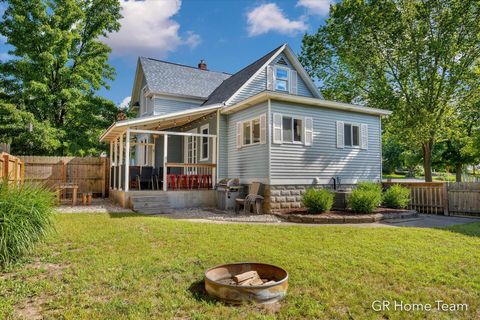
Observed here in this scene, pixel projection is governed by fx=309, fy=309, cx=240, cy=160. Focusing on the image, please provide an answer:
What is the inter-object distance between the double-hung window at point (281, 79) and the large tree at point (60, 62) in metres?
12.5

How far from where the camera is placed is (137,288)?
3666 mm

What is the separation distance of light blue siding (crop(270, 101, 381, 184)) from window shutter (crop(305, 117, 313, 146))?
16 centimetres

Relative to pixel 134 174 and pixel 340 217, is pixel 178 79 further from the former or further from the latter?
pixel 340 217

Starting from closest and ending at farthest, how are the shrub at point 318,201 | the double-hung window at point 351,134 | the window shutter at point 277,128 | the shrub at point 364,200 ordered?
the shrub at point 318,201
the shrub at point 364,200
the window shutter at point 277,128
the double-hung window at point 351,134

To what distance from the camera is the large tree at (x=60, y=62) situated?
18219mm

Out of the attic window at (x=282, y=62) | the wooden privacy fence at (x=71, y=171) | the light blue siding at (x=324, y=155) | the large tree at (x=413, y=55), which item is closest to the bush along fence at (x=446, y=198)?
the light blue siding at (x=324, y=155)

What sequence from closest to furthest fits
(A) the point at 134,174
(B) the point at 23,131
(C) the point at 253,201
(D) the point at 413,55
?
(C) the point at 253,201 < (A) the point at 134,174 < (B) the point at 23,131 < (D) the point at 413,55

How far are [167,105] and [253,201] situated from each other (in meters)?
8.84

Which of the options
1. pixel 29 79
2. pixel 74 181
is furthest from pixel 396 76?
pixel 29 79

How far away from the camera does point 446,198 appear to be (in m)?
11.1

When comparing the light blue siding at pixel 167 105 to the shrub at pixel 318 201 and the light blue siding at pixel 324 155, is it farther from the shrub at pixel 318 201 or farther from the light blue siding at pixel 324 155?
the shrub at pixel 318 201

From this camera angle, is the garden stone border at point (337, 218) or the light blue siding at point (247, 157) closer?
the garden stone border at point (337, 218)

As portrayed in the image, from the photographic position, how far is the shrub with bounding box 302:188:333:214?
9406mm

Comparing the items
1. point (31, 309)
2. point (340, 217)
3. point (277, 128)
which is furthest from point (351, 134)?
point (31, 309)
